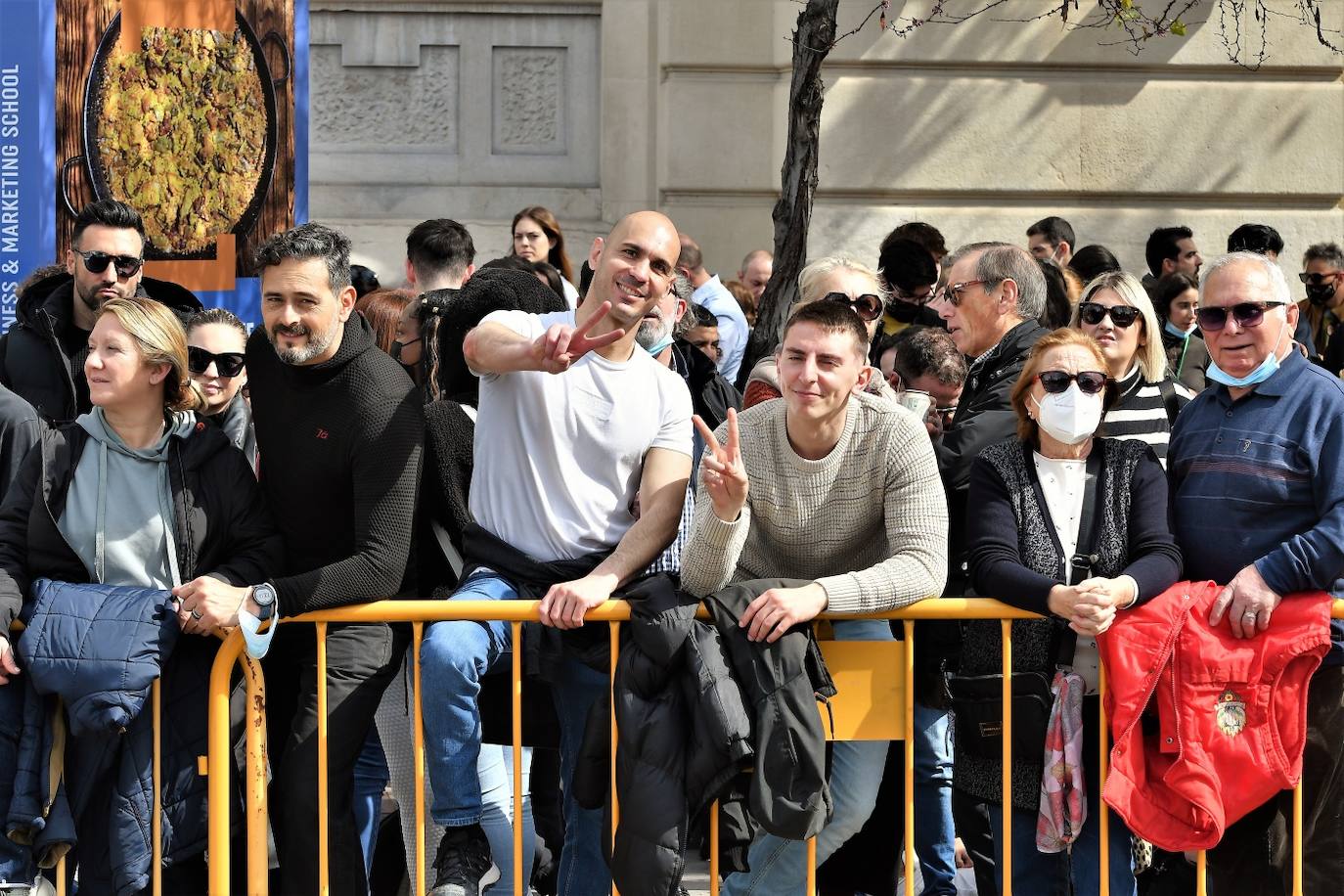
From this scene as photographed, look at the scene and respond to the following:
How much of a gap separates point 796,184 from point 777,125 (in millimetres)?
3077

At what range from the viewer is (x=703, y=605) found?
4.50 m

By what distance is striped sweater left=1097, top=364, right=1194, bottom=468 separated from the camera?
16.9ft

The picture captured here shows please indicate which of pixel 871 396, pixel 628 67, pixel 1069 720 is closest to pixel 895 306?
pixel 871 396

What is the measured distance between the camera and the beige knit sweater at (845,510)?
14.8 feet

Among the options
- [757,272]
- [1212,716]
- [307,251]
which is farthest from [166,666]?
[757,272]

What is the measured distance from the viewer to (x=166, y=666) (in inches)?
181

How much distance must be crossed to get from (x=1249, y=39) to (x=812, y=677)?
7267mm

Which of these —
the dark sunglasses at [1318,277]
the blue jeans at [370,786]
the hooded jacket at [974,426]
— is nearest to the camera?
the blue jeans at [370,786]

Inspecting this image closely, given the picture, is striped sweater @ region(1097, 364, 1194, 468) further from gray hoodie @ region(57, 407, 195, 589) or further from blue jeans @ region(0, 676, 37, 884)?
blue jeans @ region(0, 676, 37, 884)

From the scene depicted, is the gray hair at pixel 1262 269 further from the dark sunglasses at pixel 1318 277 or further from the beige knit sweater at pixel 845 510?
the dark sunglasses at pixel 1318 277

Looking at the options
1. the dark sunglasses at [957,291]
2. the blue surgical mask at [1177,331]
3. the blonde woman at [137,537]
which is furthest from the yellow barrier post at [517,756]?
the blue surgical mask at [1177,331]

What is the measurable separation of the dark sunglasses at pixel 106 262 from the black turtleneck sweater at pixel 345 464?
55.8 inches

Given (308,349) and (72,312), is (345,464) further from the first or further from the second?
(72,312)

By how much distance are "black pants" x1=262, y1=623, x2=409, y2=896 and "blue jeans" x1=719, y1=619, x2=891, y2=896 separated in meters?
1.12
